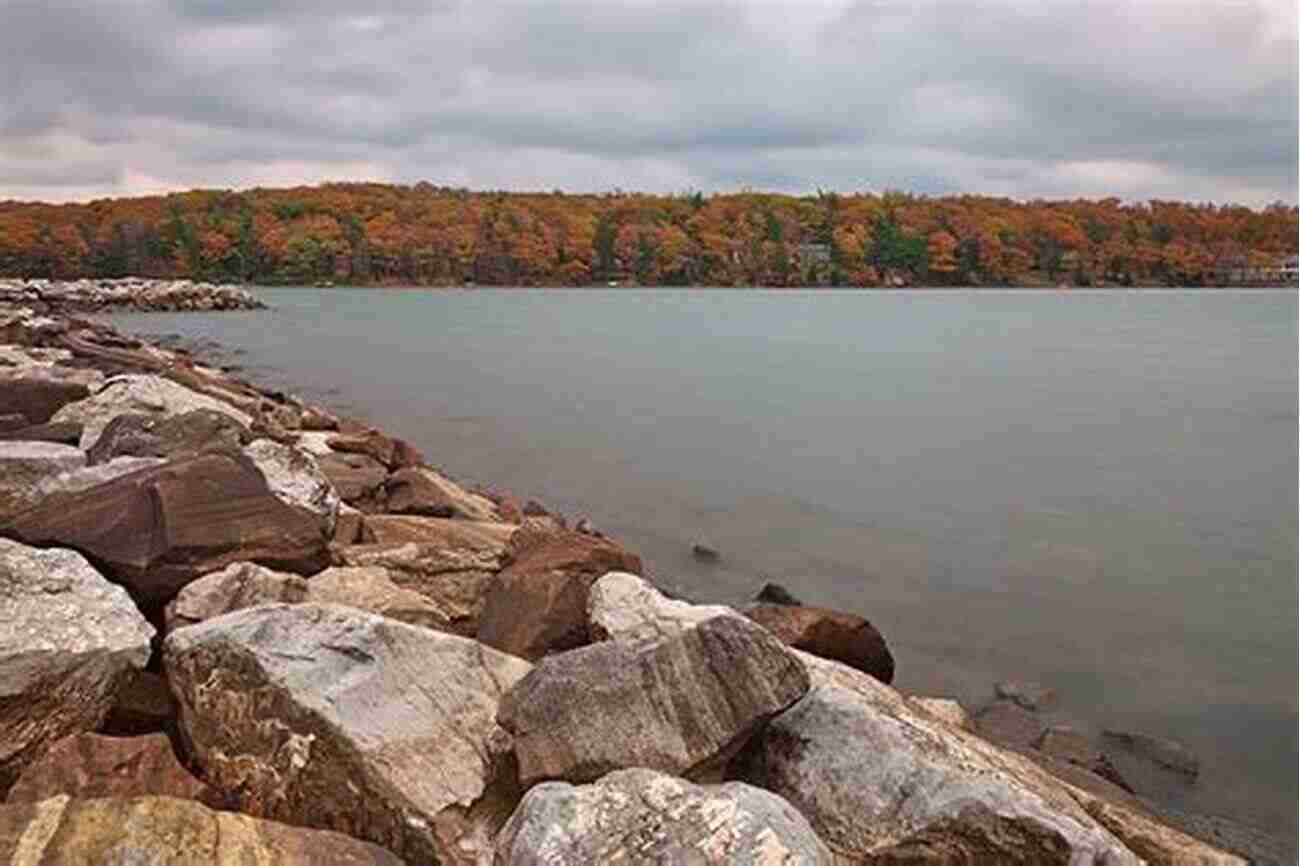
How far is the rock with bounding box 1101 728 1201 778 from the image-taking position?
891cm

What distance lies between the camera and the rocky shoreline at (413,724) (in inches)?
161

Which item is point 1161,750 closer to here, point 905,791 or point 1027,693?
point 1027,693

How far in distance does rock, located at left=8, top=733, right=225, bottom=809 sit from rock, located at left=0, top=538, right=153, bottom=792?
0.13 metres

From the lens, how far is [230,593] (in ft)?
19.2

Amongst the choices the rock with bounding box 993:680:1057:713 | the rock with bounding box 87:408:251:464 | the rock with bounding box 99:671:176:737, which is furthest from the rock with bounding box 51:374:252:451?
the rock with bounding box 993:680:1057:713

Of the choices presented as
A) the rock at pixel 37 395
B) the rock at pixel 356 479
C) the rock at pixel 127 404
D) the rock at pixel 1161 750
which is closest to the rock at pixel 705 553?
the rock at pixel 356 479

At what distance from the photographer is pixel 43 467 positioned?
293 inches

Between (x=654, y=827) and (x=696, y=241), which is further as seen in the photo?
(x=696, y=241)

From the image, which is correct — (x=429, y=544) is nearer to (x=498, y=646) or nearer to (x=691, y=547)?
(x=498, y=646)

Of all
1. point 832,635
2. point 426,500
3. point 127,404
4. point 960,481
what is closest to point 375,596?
point 832,635

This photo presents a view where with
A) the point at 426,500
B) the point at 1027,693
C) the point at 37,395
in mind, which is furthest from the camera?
the point at 37,395

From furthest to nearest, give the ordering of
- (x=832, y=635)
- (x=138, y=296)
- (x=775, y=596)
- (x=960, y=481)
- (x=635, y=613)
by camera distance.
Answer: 1. (x=138, y=296)
2. (x=960, y=481)
3. (x=775, y=596)
4. (x=832, y=635)
5. (x=635, y=613)

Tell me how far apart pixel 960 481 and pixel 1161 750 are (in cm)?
1154

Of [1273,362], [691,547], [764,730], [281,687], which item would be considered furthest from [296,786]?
[1273,362]
